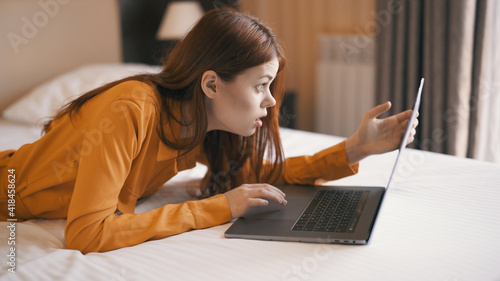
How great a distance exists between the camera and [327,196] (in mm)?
1221

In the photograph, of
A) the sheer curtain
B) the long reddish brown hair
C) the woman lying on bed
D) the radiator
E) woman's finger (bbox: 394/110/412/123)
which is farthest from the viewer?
the radiator

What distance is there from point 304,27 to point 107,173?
226 cm

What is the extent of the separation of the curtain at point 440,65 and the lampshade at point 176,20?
3.59 feet

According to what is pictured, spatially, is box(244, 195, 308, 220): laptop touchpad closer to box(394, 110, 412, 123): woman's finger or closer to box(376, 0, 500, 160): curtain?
box(394, 110, 412, 123): woman's finger

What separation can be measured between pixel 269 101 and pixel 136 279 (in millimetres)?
508

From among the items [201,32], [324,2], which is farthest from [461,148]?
[201,32]

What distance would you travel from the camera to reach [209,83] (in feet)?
3.67

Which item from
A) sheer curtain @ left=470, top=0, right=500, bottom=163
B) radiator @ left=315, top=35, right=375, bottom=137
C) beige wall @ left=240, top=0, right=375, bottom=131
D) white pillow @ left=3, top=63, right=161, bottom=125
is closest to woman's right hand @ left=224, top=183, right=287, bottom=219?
white pillow @ left=3, top=63, right=161, bottom=125

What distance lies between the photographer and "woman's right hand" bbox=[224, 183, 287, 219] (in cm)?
107

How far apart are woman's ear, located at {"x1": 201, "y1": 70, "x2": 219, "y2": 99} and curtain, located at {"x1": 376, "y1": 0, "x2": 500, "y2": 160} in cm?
149

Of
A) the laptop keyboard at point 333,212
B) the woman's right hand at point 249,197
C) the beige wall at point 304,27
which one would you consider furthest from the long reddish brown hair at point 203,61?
the beige wall at point 304,27

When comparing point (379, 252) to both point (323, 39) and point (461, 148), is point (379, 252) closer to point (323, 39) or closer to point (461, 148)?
point (461, 148)

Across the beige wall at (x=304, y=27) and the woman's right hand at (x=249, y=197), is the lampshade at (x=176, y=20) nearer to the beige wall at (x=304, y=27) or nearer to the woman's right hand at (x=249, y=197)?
the beige wall at (x=304, y=27)

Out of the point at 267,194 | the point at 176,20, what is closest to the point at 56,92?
the point at 176,20
